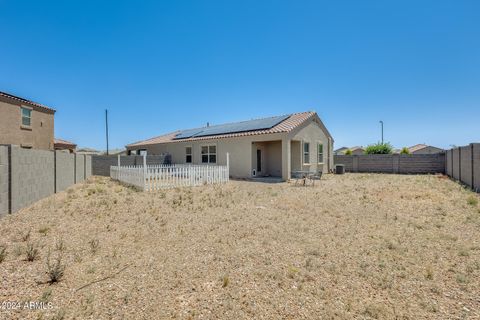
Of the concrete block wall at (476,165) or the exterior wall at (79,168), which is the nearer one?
the concrete block wall at (476,165)

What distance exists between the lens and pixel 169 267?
11.8ft

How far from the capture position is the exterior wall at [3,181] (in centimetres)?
590

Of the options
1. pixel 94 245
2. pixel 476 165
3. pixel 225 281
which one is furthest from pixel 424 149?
pixel 94 245

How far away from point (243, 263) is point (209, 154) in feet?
49.7

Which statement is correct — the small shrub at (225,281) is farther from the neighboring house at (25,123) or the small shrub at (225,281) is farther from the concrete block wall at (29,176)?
the neighboring house at (25,123)

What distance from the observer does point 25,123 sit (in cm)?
1712

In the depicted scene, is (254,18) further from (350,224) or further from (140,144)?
(140,144)

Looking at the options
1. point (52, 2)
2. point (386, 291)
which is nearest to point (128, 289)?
point (386, 291)

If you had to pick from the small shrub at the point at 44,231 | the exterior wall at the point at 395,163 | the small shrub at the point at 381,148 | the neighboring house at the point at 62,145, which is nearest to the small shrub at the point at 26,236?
the small shrub at the point at 44,231

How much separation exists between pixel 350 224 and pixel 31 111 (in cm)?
2315

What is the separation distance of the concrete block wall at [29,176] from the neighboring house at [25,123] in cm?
1013

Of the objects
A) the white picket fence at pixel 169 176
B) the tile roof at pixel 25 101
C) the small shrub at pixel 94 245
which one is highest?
the tile roof at pixel 25 101

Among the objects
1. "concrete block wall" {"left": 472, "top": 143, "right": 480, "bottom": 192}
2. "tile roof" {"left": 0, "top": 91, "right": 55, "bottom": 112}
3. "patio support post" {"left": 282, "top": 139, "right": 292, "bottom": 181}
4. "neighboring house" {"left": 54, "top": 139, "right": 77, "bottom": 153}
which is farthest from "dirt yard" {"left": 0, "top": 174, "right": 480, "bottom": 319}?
"neighboring house" {"left": 54, "top": 139, "right": 77, "bottom": 153}

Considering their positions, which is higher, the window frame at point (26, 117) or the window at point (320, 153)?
the window frame at point (26, 117)
